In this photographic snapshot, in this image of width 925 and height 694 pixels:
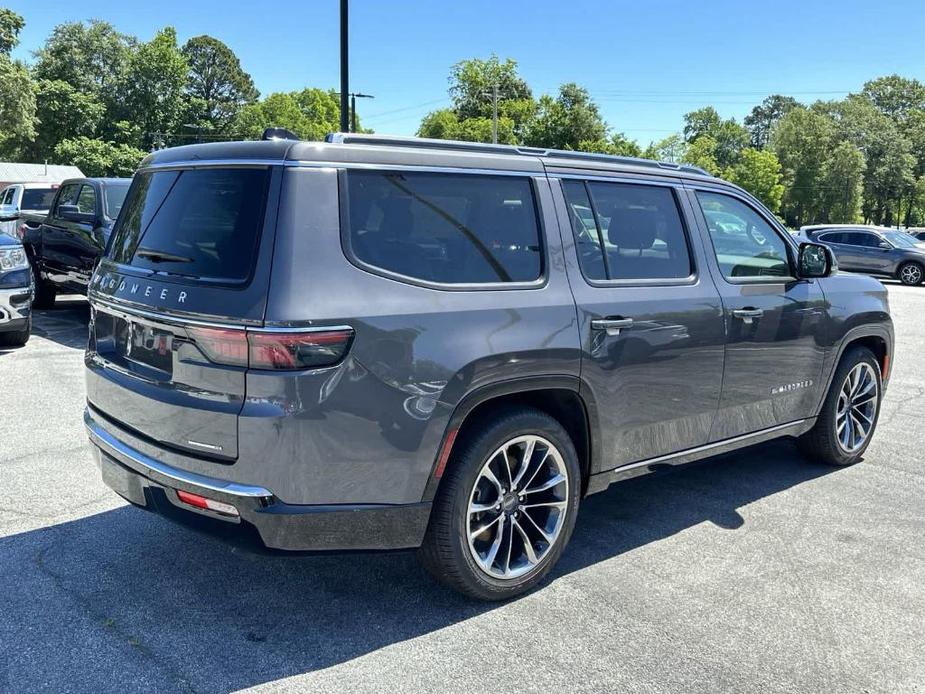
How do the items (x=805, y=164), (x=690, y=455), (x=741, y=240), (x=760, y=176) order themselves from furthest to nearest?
(x=805, y=164) < (x=760, y=176) < (x=741, y=240) < (x=690, y=455)

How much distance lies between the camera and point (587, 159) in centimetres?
384

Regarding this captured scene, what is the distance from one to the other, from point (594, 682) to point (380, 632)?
869mm

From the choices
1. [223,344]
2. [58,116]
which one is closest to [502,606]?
[223,344]

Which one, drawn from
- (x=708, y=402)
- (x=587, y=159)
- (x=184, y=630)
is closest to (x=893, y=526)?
(x=708, y=402)

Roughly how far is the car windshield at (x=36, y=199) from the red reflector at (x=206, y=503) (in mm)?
17755

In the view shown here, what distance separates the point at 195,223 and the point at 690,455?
271 cm

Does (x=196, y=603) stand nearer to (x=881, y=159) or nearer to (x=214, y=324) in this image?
(x=214, y=324)

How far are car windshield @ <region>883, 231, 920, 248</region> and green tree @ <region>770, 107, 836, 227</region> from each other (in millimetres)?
50111

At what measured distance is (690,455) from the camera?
13.6ft

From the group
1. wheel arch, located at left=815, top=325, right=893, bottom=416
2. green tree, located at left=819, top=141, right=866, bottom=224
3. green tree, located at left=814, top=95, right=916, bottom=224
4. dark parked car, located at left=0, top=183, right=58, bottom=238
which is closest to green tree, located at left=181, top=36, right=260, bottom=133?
green tree, located at left=819, top=141, right=866, bottom=224

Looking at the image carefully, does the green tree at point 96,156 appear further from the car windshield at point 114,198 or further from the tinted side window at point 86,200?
the car windshield at point 114,198

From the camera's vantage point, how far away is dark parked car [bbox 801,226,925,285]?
21.7 meters

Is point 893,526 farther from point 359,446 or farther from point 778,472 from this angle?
point 359,446

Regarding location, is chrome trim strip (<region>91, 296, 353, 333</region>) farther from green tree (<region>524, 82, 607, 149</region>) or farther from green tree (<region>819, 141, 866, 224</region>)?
green tree (<region>819, 141, 866, 224</region>)
